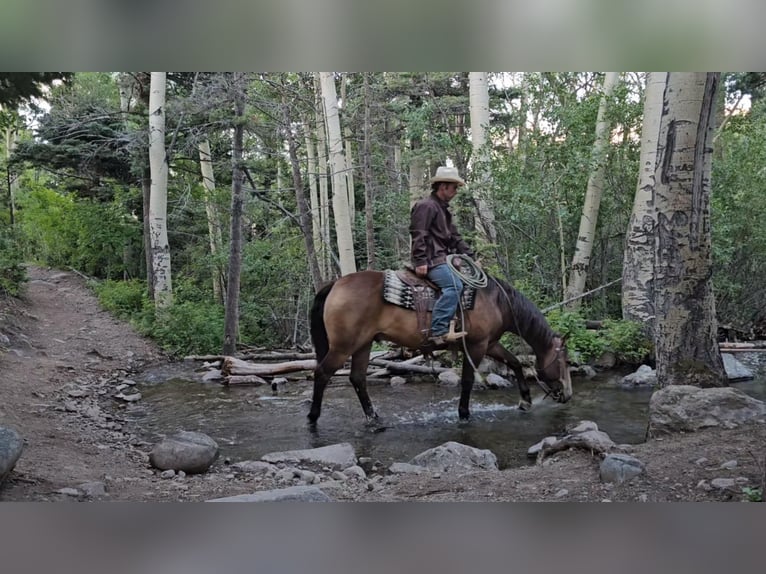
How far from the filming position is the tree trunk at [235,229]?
418 centimetres

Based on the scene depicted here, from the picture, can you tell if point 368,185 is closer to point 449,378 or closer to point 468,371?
point 449,378

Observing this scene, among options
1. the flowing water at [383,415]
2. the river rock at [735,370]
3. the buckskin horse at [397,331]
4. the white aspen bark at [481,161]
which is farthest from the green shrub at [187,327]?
the river rock at [735,370]

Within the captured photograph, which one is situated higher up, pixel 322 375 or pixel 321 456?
pixel 322 375

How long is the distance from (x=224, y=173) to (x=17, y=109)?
1704 mm

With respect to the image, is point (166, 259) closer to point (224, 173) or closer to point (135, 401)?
point (224, 173)

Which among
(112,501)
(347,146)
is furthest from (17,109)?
(347,146)

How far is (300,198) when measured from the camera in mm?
5617

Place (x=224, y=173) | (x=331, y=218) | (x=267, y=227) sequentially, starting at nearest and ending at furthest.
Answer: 1. (x=224, y=173)
2. (x=267, y=227)
3. (x=331, y=218)

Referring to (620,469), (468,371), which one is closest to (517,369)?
(468,371)

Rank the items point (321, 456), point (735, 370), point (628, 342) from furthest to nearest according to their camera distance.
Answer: point (628, 342)
point (735, 370)
point (321, 456)

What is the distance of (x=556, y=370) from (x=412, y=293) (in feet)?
3.34

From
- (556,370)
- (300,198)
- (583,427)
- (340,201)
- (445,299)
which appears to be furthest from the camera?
(340,201)

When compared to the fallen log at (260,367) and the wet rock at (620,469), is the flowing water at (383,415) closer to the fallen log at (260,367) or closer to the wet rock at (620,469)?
the fallen log at (260,367)

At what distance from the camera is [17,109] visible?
Result: 2.96m
